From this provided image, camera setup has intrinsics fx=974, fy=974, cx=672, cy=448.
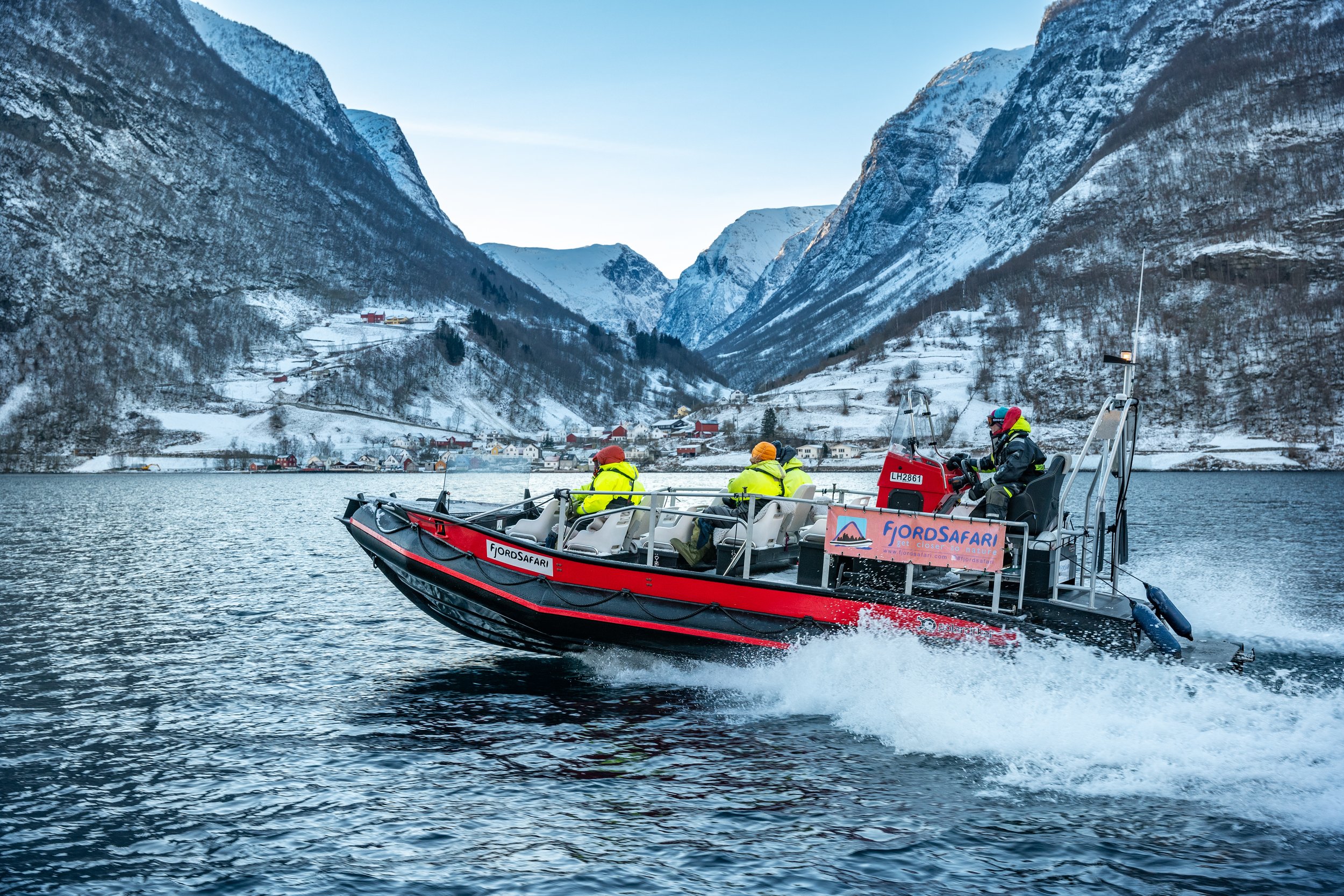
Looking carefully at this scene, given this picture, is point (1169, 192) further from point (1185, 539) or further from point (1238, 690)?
point (1238, 690)

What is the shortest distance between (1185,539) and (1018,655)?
2941 centimetres

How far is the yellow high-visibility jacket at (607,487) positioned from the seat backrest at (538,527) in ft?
1.43

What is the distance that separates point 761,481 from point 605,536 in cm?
205

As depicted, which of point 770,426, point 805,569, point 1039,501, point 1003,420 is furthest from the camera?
point 770,426

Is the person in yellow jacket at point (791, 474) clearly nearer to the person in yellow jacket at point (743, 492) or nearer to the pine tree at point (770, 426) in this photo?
the person in yellow jacket at point (743, 492)

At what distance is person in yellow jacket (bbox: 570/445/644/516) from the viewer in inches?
475

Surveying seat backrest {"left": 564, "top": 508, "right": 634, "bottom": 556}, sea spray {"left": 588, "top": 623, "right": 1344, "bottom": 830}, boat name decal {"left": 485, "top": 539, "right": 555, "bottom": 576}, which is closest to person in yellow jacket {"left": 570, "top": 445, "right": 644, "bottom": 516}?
seat backrest {"left": 564, "top": 508, "right": 634, "bottom": 556}

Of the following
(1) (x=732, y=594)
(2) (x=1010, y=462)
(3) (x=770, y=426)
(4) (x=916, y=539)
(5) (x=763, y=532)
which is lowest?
(1) (x=732, y=594)

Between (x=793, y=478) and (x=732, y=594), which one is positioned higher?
(x=793, y=478)

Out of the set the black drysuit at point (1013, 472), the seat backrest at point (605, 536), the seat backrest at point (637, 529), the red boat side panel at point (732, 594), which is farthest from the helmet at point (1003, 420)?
the seat backrest at point (605, 536)

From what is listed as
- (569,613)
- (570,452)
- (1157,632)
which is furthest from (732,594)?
(570,452)

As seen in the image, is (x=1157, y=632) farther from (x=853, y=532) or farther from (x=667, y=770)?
(x=667, y=770)

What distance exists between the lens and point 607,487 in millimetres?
12102

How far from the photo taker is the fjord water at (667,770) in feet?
22.8
